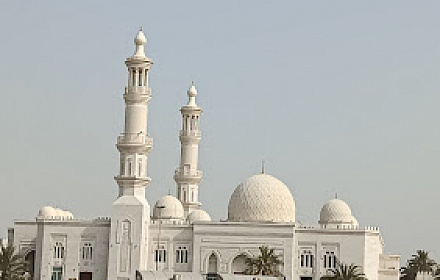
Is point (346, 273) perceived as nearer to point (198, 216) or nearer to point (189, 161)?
point (198, 216)

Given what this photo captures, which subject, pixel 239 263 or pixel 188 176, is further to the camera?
pixel 188 176

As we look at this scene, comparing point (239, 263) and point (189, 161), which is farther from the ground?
point (189, 161)

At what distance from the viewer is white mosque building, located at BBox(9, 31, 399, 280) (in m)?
67.8

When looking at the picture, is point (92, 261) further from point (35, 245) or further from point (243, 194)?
point (243, 194)

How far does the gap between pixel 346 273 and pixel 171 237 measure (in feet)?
42.0

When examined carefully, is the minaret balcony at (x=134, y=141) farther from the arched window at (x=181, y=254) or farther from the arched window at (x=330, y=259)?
the arched window at (x=330, y=259)

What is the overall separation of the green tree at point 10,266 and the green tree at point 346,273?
1915 cm

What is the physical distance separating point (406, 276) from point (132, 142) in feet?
104

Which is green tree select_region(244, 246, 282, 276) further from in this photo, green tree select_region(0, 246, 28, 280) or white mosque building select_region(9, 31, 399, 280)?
green tree select_region(0, 246, 28, 280)

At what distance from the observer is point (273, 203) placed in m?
69.7

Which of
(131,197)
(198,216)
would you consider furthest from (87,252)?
→ (198,216)

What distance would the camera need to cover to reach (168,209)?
2948 inches

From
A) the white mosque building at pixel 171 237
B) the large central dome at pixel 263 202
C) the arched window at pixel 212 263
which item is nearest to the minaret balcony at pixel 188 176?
the white mosque building at pixel 171 237

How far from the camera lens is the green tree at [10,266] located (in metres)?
62.9
